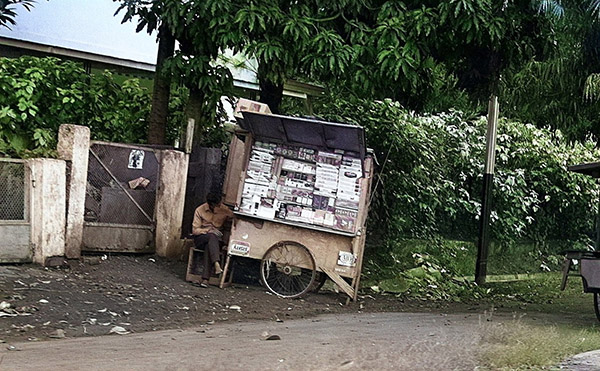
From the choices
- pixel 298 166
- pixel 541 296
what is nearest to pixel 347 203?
pixel 298 166

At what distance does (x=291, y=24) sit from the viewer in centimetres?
1246

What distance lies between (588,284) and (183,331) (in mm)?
5804

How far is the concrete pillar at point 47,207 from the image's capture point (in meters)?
12.0

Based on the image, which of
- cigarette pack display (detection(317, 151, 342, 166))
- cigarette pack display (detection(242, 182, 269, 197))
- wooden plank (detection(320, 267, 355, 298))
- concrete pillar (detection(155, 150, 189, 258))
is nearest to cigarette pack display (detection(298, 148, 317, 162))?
cigarette pack display (detection(317, 151, 342, 166))

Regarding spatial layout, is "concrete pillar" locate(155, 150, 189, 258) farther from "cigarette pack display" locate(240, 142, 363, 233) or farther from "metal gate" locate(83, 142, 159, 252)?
"cigarette pack display" locate(240, 142, 363, 233)

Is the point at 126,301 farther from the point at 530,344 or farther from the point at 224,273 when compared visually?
the point at 530,344

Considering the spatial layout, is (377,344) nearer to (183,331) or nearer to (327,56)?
(183,331)

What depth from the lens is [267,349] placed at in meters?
8.67

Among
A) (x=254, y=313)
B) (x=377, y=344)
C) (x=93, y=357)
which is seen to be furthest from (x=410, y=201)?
(x=93, y=357)

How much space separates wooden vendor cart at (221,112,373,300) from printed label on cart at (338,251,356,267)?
0.01m

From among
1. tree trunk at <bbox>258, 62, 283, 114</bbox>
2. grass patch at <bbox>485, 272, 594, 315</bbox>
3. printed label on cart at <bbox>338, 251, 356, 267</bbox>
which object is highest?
tree trunk at <bbox>258, 62, 283, 114</bbox>

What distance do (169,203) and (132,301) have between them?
3.10m

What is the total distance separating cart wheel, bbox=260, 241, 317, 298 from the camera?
1270 centimetres

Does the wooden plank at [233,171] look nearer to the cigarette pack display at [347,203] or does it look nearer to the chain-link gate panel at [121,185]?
the chain-link gate panel at [121,185]
